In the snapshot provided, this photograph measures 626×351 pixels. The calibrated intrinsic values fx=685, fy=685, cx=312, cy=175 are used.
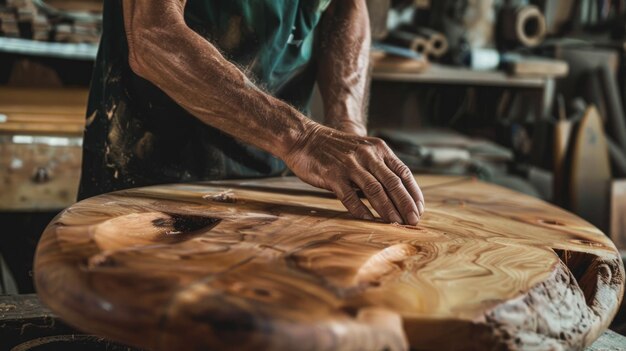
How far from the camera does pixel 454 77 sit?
12.5 ft

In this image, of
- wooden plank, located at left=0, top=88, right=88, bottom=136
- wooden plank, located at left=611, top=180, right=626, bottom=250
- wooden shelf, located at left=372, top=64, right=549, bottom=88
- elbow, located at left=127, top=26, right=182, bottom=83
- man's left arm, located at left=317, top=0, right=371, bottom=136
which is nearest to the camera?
elbow, located at left=127, top=26, right=182, bottom=83

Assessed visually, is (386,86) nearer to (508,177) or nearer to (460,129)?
(460,129)

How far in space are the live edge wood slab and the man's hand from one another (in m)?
0.04

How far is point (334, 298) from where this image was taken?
2.59 ft

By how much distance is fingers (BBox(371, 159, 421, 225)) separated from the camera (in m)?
1.21

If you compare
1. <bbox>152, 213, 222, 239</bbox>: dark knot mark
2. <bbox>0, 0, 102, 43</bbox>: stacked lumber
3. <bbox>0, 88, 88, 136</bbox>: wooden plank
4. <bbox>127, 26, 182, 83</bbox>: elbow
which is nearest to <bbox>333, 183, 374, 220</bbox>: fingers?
<bbox>152, 213, 222, 239</bbox>: dark knot mark

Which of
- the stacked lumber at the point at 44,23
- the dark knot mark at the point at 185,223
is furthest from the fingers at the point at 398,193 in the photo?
the stacked lumber at the point at 44,23

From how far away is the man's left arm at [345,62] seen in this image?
1.84 metres

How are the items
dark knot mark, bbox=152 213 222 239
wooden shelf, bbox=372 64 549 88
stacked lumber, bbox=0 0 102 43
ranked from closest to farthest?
dark knot mark, bbox=152 213 222 239 → stacked lumber, bbox=0 0 102 43 → wooden shelf, bbox=372 64 549 88

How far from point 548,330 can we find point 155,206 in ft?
2.18

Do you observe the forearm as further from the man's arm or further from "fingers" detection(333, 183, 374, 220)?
"fingers" detection(333, 183, 374, 220)

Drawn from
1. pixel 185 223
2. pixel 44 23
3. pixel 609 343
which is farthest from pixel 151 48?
pixel 44 23

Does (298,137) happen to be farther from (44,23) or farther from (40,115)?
(44,23)

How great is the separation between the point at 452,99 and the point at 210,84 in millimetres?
3514
